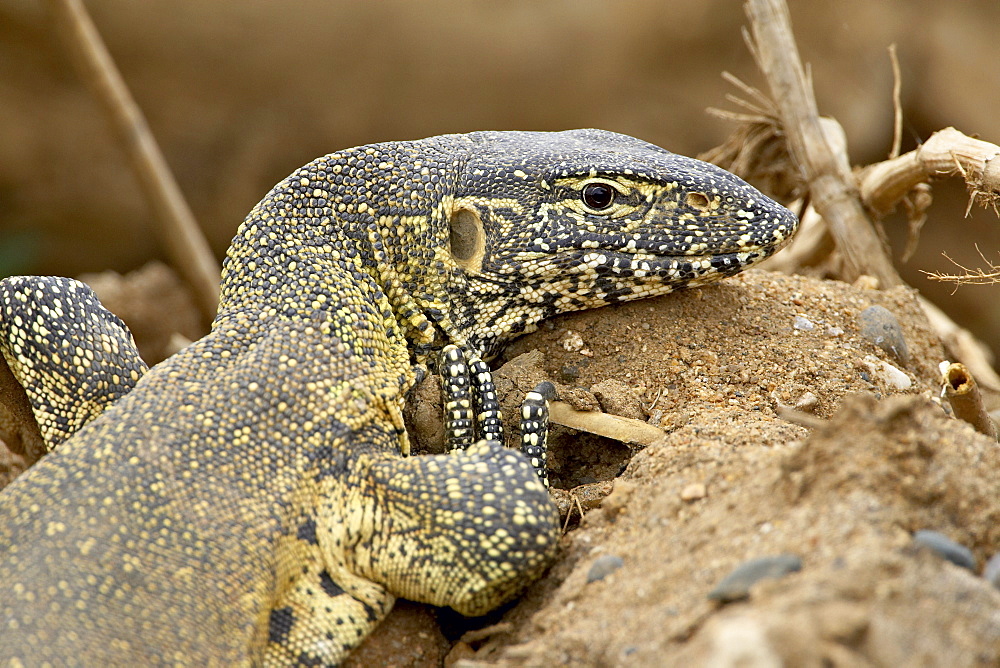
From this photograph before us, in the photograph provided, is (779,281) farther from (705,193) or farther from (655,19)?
(655,19)

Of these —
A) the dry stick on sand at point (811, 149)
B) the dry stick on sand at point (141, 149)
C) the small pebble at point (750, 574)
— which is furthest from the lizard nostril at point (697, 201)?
the dry stick on sand at point (141, 149)

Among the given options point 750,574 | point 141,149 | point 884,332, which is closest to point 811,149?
point 884,332

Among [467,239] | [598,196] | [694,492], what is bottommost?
[694,492]

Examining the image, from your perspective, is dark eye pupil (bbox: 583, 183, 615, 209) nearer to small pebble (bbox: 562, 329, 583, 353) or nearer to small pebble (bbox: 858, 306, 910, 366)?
small pebble (bbox: 562, 329, 583, 353)

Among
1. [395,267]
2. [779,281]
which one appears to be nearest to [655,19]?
[779,281]

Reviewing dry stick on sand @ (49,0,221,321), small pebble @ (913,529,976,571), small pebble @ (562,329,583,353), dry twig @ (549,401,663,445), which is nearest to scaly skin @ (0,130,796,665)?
small pebble @ (562,329,583,353)

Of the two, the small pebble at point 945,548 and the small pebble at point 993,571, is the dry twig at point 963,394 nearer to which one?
the small pebble at point 993,571

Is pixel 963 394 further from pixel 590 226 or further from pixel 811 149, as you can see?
pixel 811 149
